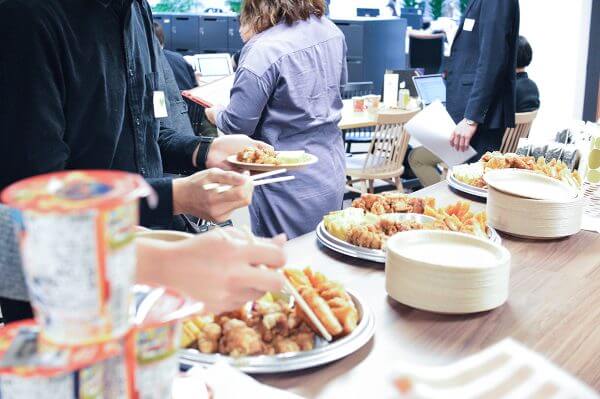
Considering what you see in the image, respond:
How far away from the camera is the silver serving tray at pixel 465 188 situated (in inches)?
93.1

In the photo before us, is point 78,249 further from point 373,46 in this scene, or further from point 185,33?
point 373,46

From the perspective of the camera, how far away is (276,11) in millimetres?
2908

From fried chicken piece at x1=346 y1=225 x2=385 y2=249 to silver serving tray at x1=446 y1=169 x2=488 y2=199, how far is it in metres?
0.75

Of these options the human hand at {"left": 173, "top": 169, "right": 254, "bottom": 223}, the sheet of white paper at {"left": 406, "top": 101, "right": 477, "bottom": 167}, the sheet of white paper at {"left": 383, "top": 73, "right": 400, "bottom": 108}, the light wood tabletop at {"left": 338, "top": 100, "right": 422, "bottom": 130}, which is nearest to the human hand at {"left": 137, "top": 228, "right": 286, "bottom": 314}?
the human hand at {"left": 173, "top": 169, "right": 254, "bottom": 223}

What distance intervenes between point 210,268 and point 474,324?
731 millimetres

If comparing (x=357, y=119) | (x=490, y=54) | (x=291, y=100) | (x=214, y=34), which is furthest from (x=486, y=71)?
(x=214, y=34)

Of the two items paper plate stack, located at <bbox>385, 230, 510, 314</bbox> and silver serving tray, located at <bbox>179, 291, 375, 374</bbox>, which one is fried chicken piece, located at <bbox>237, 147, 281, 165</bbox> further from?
silver serving tray, located at <bbox>179, 291, 375, 374</bbox>

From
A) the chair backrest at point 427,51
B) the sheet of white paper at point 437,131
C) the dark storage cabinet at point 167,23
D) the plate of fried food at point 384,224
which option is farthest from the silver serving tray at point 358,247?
the chair backrest at point 427,51

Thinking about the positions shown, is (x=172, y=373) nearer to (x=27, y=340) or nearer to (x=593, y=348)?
(x=27, y=340)

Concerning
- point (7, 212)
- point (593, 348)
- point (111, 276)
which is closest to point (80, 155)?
point (7, 212)

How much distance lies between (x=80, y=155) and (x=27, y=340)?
99 centimetres

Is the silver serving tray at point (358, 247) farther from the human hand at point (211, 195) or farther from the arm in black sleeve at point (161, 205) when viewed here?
the arm in black sleeve at point (161, 205)

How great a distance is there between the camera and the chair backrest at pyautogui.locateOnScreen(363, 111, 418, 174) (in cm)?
535

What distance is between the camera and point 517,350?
69 cm
